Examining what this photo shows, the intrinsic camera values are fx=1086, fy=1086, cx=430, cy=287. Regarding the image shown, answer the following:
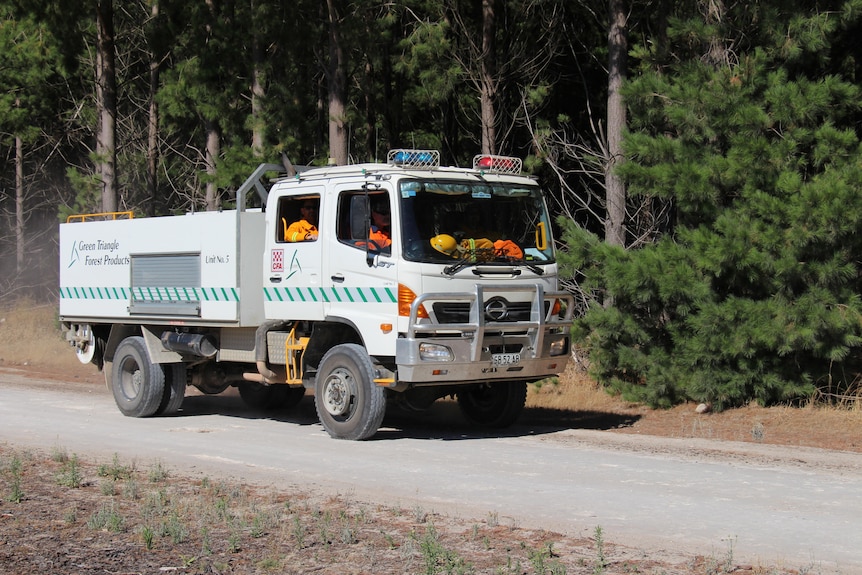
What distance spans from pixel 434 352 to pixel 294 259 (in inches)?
89.8

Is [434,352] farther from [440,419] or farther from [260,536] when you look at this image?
[260,536]

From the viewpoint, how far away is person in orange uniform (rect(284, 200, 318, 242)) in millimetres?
12562

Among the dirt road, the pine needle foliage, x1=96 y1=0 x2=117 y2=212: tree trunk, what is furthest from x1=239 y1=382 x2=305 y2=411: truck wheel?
x1=96 y1=0 x2=117 y2=212: tree trunk

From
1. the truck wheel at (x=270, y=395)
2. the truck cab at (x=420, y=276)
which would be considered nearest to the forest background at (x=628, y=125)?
the truck cab at (x=420, y=276)

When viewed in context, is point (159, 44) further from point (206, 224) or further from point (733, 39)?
point (733, 39)

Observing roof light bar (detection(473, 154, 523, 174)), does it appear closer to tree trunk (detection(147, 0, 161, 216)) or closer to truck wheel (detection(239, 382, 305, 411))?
truck wheel (detection(239, 382, 305, 411))

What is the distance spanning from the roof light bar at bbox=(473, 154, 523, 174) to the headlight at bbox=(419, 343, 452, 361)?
2.37 metres

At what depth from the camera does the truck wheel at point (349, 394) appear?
1181 cm


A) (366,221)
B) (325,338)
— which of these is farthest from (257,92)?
(366,221)

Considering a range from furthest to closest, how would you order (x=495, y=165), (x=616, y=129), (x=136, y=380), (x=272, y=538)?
1. (x=616, y=129)
2. (x=136, y=380)
3. (x=495, y=165)
4. (x=272, y=538)

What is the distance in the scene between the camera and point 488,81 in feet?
65.3

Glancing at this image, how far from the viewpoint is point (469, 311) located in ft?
38.1

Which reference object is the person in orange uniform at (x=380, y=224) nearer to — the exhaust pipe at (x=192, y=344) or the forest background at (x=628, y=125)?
the exhaust pipe at (x=192, y=344)

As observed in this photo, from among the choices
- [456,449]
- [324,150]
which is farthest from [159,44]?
[456,449]
